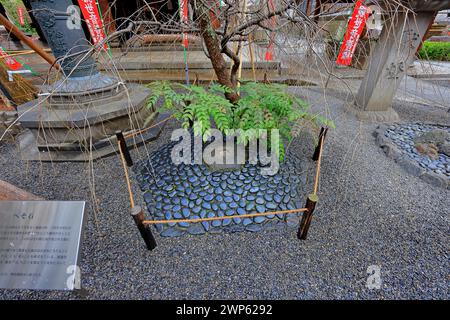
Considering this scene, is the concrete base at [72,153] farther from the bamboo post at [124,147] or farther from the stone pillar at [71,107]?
the bamboo post at [124,147]

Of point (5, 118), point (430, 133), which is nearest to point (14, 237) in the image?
point (5, 118)

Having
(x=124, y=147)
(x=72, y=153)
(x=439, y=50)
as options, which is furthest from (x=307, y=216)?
(x=439, y=50)

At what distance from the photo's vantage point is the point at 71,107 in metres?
3.01

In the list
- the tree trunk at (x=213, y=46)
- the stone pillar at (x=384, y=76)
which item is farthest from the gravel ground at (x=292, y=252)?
the stone pillar at (x=384, y=76)

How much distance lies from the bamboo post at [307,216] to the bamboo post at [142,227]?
140 cm

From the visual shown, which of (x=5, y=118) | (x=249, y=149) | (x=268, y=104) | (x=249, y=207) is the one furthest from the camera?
(x=5, y=118)

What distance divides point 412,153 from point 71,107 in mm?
5475

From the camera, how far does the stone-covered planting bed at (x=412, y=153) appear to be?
277 centimetres

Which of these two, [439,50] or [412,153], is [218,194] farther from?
[439,50]

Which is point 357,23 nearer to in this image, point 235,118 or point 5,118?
point 235,118

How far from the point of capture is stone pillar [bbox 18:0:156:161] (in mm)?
2756

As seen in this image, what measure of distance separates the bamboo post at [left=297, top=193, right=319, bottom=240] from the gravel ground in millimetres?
106

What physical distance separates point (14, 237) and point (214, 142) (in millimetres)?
2188

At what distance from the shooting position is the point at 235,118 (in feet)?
8.61
